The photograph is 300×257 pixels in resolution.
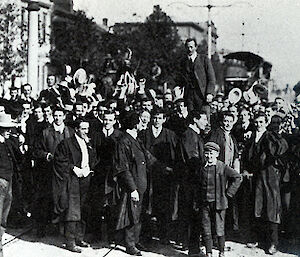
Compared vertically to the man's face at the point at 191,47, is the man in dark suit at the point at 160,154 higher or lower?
lower

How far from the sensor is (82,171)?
8.42m

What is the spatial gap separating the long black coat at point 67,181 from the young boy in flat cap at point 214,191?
1873 mm

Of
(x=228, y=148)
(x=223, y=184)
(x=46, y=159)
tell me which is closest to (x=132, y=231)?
(x=223, y=184)

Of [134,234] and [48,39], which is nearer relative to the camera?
[134,234]

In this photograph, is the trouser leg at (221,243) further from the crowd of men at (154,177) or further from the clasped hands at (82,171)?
the clasped hands at (82,171)

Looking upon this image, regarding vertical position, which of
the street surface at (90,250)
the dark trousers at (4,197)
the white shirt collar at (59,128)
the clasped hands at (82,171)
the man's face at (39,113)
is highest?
the man's face at (39,113)

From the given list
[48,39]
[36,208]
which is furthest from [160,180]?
[48,39]

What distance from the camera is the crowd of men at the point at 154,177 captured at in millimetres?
7961

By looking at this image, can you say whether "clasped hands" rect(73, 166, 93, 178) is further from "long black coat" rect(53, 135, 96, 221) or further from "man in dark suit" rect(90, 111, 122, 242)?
"man in dark suit" rect(90, 111, 122, 242)

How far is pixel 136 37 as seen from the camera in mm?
38281

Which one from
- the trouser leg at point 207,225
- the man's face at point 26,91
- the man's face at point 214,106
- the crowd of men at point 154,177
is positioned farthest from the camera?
the man's face at point 214,106

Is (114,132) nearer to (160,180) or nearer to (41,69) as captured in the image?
(160,180)

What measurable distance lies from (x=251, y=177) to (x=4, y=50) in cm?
1727

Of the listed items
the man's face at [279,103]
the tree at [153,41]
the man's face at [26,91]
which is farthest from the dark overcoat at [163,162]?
the tree at [153,41]
